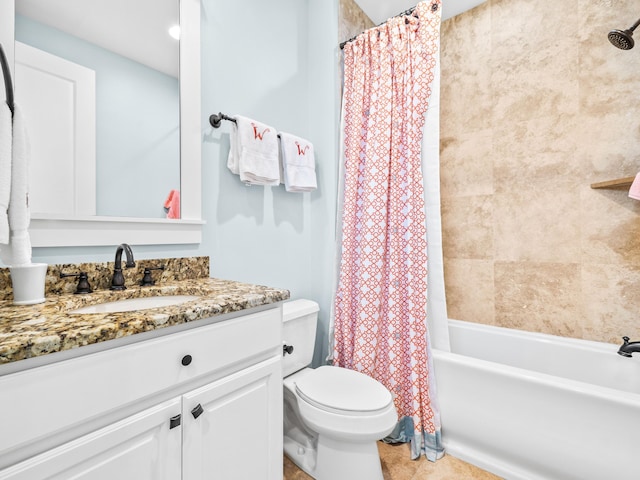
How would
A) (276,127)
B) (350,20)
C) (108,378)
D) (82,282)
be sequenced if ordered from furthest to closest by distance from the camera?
(350,20)
(276,127)
(82,282)
(108,378)

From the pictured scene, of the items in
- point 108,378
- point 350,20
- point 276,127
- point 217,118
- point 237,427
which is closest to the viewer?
point 108,378

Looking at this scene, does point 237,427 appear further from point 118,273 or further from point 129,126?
point 129,126

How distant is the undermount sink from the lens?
941mm

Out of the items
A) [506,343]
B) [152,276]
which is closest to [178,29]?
[152,276]

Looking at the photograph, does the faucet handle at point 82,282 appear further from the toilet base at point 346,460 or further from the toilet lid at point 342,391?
the toilet base at point 346,460

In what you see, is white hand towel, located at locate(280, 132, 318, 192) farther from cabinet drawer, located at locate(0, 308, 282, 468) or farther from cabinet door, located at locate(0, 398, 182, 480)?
cabinet door, located at locate(0, 398, 182, 480)

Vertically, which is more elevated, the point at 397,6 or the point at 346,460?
the point at 397,6

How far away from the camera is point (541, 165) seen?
1.87m

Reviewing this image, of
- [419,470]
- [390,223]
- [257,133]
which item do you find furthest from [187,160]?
[419,470]

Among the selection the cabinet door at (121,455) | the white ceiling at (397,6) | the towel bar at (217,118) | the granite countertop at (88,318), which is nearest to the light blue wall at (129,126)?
the towel bar at (217,118)

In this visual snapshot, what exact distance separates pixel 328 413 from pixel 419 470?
2.07 ft

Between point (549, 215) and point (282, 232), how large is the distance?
5.32ft

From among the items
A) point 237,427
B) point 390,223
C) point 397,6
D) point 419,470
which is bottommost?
point 419,470

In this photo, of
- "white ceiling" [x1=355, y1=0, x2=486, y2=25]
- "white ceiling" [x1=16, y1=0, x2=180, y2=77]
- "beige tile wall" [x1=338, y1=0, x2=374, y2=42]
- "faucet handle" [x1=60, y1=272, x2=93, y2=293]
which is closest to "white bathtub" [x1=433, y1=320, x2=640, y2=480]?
"faucet handle" [x1=60, y1=272, x2=93, y2=293]
